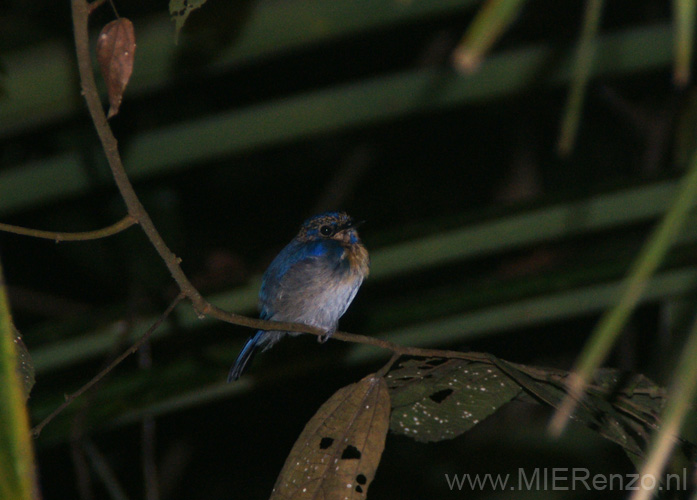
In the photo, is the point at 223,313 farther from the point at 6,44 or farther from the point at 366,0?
the point at 6,44

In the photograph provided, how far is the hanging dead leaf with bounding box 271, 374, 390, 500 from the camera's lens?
1.88 meters

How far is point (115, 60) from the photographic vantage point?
145 cm

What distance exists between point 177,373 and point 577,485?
2.24 metres

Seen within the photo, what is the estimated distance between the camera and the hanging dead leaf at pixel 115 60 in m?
1.44

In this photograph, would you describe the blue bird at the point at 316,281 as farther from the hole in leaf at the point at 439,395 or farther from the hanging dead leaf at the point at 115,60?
the hanging dead leaf at the point at 115,60

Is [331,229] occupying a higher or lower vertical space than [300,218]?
lower

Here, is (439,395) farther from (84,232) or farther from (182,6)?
(182,6)

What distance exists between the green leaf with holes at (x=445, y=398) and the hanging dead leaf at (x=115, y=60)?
1.32 m

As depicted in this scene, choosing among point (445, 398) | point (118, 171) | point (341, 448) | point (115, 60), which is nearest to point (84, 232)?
point (118, 171)

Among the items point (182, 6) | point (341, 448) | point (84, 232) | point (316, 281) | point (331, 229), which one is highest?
point (331, 229)

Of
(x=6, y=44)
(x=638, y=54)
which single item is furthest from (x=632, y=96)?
(x=6, y=44)

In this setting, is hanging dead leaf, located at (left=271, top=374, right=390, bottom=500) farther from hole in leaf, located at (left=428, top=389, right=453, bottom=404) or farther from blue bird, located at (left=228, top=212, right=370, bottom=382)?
blue bird, located at (left=228, top=212, right=370, bottom=382)

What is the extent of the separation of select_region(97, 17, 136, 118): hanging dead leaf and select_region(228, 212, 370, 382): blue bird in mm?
2815

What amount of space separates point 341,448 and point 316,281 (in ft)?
8.17
